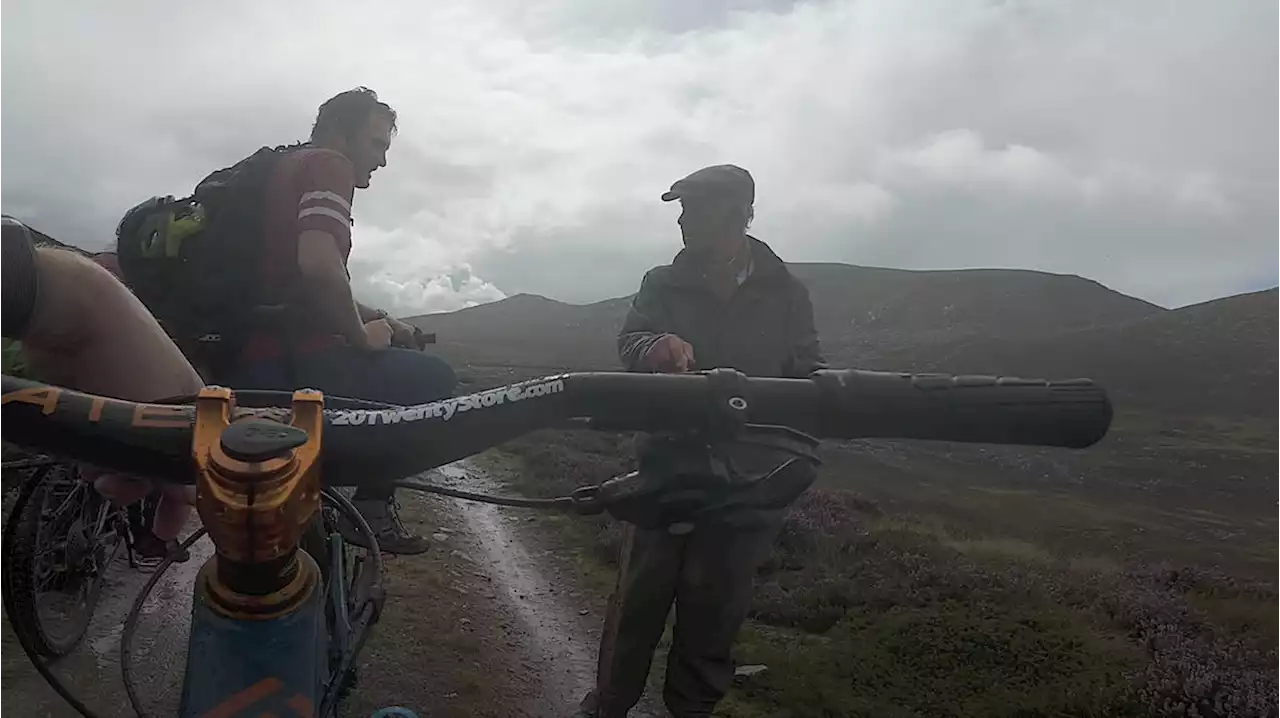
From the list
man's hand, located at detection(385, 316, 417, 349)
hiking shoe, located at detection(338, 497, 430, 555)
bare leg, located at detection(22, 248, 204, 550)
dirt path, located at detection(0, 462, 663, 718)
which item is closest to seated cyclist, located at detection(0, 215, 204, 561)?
bare leg, located at detection(22, 248, 204, 550)

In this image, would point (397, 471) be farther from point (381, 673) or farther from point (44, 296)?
point (381, 673)

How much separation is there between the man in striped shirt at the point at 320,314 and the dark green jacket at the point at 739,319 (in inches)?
61.8

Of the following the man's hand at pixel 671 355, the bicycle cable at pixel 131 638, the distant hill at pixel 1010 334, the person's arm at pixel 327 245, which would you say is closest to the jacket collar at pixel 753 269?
the man's hand at pixel 671 355

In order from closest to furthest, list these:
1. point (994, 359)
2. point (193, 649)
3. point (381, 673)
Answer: point (193, 649), point (381, 673), point (994, 359)

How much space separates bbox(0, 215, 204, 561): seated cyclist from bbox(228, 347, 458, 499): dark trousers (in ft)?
3.72

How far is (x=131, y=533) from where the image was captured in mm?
5508

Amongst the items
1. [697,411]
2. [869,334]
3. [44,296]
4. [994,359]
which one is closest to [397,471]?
[697,411]

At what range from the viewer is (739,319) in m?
4.24

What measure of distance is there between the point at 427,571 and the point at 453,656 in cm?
205

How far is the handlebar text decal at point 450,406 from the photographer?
1324 mm

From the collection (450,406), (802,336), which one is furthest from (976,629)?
(450,406)

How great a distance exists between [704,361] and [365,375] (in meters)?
1.89

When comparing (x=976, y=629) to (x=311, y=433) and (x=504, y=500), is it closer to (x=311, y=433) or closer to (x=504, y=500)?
(x=504, y=500)

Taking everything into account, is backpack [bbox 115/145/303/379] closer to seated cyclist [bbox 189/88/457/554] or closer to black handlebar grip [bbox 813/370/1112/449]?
seated cyclist [bbox 189/88/457/554]
